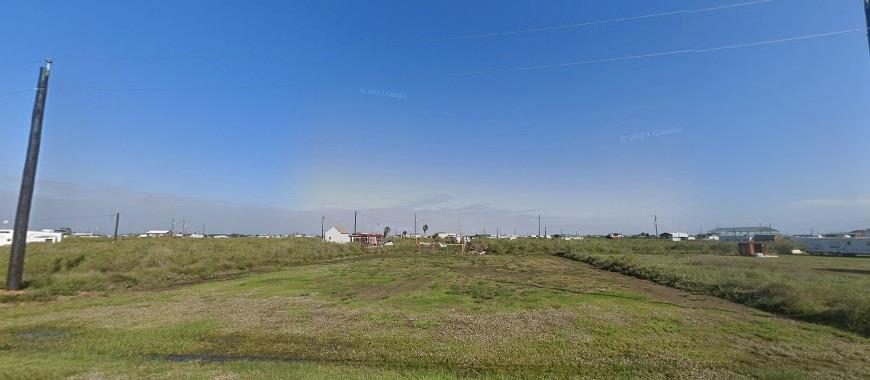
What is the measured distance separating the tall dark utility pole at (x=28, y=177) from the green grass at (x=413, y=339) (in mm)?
5384

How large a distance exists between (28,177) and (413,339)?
846 inches

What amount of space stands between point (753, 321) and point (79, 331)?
18.3 meters

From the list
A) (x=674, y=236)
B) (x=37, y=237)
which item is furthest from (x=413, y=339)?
(x=674, y=236)

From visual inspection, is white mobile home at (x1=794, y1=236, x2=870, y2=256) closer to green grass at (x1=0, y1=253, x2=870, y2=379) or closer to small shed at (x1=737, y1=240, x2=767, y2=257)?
small shed at (x1=737, y1=240, x2=767, y2=257)

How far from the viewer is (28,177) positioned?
18.5 meters

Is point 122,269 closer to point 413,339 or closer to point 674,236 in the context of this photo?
point 413,339

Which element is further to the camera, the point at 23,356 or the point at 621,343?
the point at 621,343

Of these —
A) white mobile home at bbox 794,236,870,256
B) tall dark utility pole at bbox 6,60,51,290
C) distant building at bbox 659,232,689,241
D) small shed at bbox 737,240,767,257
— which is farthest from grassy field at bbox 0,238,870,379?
distant building at bbox 659,232,689,241

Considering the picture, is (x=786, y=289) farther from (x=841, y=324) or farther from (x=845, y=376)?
(x=845, y=376)

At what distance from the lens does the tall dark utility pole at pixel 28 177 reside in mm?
17719

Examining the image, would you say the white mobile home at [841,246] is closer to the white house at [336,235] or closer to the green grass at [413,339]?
the green grass at [413,339]

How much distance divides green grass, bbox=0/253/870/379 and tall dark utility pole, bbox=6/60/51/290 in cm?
538

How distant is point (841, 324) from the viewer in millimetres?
11062

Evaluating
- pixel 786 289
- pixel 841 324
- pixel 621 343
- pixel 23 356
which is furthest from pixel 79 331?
pixel 786 289
